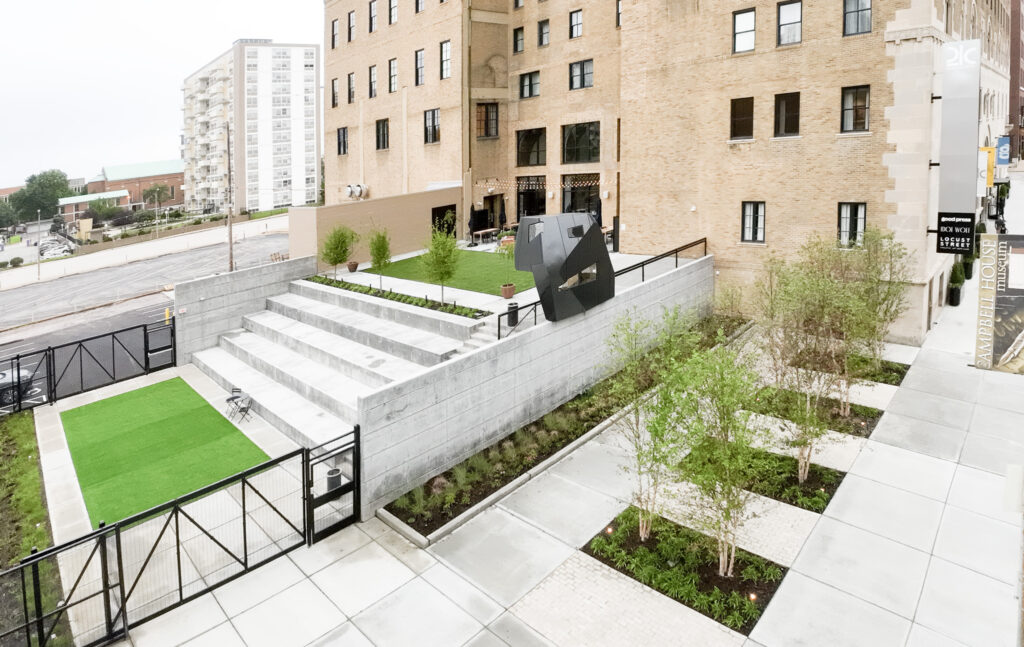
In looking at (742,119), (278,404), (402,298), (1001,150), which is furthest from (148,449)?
(1001,150)

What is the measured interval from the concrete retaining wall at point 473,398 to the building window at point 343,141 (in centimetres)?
2958

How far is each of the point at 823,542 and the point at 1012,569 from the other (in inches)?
99.6

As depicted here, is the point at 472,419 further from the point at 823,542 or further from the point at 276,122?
the point at 276,122

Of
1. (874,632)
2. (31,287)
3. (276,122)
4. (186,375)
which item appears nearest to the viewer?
(874,632)

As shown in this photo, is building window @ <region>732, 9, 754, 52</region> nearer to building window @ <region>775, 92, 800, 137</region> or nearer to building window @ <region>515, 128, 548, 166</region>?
building window @ <region>775, 92, 800, 137</region>

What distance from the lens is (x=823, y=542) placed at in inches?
406

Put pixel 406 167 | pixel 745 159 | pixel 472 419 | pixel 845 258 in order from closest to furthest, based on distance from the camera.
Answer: pixel 472 419 → pixel 845 258 → pixel 745 159 → pixel 406 167

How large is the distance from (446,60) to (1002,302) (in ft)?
88.6

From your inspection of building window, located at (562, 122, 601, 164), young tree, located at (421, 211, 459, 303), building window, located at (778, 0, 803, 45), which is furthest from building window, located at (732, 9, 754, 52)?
young tree, located at (421, 211, 459, 303)

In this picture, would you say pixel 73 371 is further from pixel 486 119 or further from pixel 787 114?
pixel 787 114

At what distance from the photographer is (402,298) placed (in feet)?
69.2

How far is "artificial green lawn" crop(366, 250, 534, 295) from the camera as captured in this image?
73.5 feet

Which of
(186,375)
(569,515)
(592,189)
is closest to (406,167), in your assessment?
(592,189)

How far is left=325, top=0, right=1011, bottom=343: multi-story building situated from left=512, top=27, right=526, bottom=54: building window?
13cm
